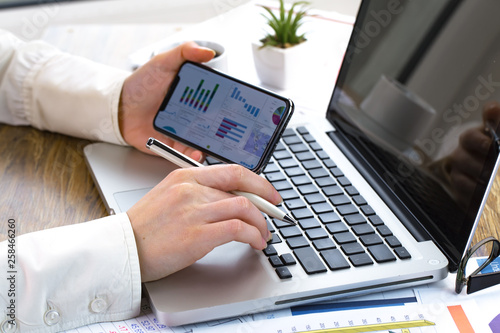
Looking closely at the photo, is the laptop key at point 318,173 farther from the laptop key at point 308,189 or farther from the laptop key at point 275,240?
the laptop key at point 275,240

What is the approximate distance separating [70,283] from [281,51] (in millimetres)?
586

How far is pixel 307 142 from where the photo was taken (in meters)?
0.88

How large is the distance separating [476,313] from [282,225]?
24 centimetres

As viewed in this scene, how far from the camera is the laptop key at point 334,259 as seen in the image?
2.06 ft

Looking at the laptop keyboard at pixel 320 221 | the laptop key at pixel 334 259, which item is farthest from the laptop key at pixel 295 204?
the laptop key at pixel 334 259

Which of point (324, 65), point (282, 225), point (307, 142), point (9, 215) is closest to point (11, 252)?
point (9, 215)

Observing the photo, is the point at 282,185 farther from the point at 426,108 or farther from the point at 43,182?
the point at 43,182

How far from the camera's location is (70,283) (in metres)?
0.60

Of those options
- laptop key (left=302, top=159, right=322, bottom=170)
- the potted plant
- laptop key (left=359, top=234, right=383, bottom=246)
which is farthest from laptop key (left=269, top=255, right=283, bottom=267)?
→ the potted plant

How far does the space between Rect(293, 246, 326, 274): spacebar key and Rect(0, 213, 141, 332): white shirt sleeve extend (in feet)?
0.59

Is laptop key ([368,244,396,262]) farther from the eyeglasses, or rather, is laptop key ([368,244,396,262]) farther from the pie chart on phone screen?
the pie chart on phone screen

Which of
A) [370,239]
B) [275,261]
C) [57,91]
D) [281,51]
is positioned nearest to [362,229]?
[370,239]

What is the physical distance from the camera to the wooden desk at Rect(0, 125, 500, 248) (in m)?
0.77

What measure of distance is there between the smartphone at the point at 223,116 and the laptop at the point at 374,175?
0.06 meters
